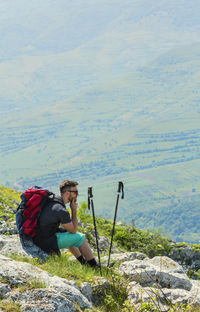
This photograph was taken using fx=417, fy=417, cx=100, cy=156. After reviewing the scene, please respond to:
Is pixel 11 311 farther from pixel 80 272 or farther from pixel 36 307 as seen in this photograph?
pixel 80 272

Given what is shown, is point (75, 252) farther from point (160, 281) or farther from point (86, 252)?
point (160, 281)

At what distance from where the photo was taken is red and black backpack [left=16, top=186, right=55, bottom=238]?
38.6ft

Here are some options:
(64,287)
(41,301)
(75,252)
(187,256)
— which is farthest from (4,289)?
(187,256)

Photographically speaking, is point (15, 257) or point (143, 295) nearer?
point (143, 295)

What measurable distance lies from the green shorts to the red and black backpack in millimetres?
757

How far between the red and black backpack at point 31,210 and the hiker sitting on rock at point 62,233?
143 millimetres

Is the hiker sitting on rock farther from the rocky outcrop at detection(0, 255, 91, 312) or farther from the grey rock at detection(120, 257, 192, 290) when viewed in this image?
the rocky outcrop at detection(0, 255, 91, 312)

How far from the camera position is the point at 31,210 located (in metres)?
11.8

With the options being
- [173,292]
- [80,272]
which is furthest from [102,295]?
[173,292]

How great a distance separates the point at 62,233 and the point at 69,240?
33 cm

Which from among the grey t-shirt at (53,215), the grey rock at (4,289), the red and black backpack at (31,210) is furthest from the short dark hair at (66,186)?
the grey rock at (4,289)

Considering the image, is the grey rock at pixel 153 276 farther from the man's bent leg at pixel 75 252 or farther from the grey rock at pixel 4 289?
the grey rock at pixel 4 289

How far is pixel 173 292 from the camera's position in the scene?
1012 centimetres

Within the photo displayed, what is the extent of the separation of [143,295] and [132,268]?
2.40m
